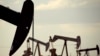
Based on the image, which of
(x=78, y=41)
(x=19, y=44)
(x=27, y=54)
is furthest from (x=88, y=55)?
(x=19, y=44)

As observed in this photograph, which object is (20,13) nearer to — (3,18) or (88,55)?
(3,18)

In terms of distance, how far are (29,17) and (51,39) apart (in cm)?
1081

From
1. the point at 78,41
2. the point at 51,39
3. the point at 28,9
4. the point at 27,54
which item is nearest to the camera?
the point at 28,9

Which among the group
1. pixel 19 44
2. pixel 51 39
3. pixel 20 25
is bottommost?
pixel 19 44

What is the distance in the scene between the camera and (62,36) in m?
12.4

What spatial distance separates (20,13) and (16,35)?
14 centimetres

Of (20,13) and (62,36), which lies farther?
(62,36)

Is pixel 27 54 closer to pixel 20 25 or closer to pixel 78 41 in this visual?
pixel 78 41

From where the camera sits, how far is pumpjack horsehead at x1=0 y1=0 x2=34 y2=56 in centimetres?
119

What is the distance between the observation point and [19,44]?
4.00 feet

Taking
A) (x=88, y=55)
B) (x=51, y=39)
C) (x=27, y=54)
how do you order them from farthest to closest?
(x=88, y=55) → (x=27, y=54) → (x=51, y=39)

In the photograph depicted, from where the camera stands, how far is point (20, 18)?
48.2 inches

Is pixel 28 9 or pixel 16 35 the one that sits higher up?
pixel 28 9

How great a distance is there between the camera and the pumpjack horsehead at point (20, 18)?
1.19m
